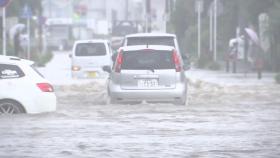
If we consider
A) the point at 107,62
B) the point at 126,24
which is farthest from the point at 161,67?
the point at 126,24

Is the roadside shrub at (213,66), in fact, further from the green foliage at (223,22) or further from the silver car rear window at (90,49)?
the silver car rear window at (90,49)

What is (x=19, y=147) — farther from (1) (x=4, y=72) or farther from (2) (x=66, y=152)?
(1) (x=4, y=72)

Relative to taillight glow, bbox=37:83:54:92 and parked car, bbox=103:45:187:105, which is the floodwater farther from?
taillight glow, bbox=37:83:54:92

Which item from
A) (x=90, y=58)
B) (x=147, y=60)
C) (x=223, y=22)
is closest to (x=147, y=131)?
(x=147, y=60)

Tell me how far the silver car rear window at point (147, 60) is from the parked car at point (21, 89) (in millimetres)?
3473

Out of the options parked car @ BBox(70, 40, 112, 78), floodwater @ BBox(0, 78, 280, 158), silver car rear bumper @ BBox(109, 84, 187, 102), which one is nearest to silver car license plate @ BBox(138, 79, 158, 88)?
silver car rear bumper @ BBox(109, 84, 187, 102)

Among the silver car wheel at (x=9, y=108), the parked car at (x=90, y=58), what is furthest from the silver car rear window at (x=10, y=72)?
the parked car at (x=90, y=58)

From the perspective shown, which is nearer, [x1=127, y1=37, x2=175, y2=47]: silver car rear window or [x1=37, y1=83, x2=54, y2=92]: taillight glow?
[x1=37, y1=83, x2=54, y2=92]: taillight glow

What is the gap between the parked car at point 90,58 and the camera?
3762 cm

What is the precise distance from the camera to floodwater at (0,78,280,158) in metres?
13.7

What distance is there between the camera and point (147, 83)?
21.9m

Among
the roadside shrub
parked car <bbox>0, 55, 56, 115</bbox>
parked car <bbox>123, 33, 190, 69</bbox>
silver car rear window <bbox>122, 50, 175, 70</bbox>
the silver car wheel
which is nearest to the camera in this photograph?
parked car <bbox>0, 55, 56, 115</bbox>

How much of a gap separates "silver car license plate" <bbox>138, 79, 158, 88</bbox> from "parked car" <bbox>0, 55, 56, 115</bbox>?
3.28m

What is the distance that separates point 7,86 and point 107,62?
19.0m
